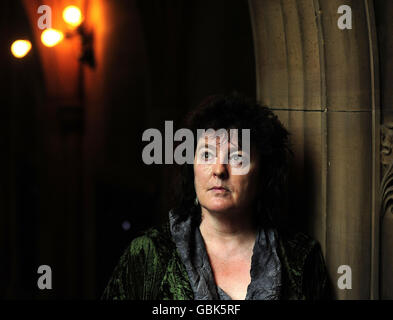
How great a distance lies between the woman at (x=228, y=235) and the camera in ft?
6.72

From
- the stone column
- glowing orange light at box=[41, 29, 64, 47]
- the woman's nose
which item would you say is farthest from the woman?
glowing orange light at box=[41, 29, 64, 47]

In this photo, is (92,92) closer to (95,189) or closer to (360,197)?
(95,189)

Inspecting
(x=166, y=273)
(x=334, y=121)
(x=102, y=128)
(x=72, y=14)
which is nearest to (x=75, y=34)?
(x=72, y=14)

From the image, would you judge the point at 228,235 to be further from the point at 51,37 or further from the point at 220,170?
the point at 51,37

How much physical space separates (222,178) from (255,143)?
22cm

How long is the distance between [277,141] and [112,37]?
17.4ft

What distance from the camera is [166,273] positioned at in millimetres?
2088

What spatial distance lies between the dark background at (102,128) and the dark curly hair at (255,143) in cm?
380

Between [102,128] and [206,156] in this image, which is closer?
[206,156]

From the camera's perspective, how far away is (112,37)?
7.14 meters

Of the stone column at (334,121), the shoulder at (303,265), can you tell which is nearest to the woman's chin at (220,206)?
the shoulder at (303,265)

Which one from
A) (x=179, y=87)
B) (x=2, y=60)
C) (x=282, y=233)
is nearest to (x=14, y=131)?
(x=2, y=60)

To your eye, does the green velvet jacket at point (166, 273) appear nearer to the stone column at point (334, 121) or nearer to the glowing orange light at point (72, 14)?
the stone column at point (334, 121)

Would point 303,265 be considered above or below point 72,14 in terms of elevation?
below
